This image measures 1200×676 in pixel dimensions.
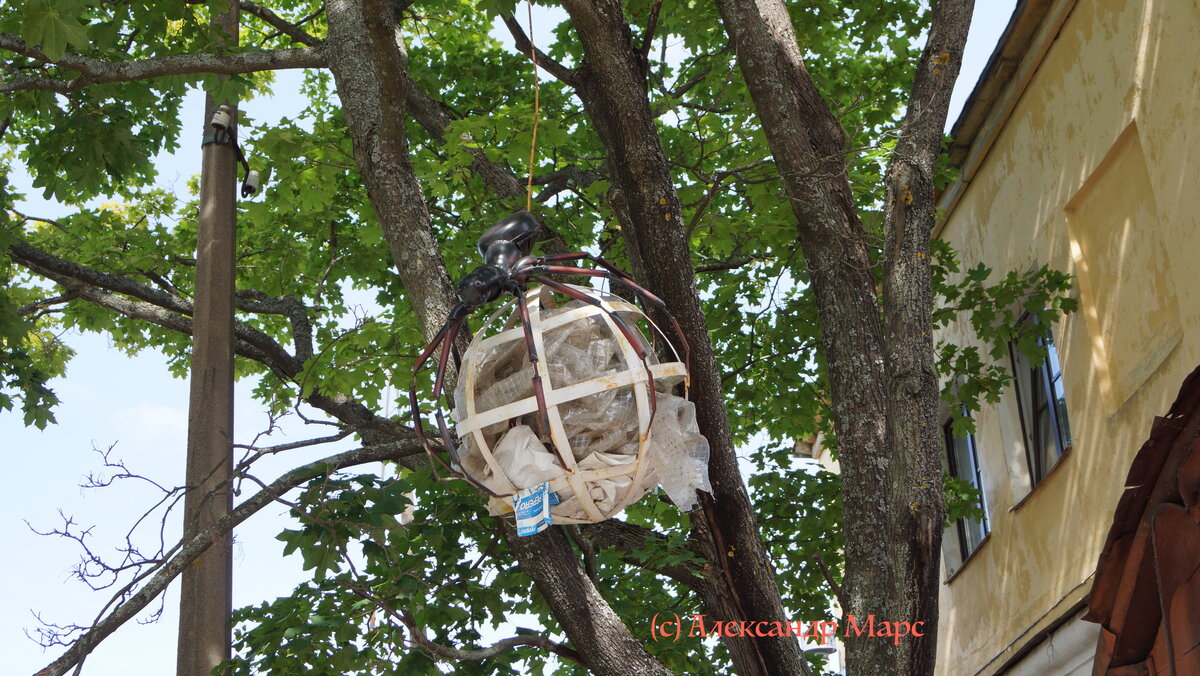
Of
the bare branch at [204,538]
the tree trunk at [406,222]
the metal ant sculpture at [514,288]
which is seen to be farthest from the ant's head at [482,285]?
the bare branch at [204,538]

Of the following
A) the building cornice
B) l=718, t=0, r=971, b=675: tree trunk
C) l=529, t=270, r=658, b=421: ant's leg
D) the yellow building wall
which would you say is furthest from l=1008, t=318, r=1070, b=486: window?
l=529, t=270, r=658, b=421: ant's leg

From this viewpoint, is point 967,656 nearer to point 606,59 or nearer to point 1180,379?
point 1180,379

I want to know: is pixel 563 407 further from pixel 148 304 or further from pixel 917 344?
pixel 148 304

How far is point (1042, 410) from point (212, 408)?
268 inches

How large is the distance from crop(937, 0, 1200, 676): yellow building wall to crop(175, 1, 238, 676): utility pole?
17.4 feet

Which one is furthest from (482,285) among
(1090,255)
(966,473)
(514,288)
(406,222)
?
(966,473)

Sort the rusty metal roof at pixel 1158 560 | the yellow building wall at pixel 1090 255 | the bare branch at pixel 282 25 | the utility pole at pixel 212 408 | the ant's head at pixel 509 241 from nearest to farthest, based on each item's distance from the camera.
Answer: the ant's head at pixel 509 241 → the rusty metal roof at pixel 1158 560 → the utility pole at pixel 212 408 → the yellow building wall at pixel 1090 255 → the bare branch at pixel 282 25

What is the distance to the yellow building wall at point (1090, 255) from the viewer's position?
7113 millimetres

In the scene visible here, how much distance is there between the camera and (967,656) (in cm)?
1067

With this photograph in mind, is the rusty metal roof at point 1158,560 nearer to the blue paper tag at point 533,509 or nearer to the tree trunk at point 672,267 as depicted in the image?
the tree trunk at point 672,267

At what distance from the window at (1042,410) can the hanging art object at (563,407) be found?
20.6ft

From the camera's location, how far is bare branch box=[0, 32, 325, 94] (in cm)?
499

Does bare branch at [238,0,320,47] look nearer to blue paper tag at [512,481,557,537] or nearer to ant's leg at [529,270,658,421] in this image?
ant's leg at [529,270,658,421]

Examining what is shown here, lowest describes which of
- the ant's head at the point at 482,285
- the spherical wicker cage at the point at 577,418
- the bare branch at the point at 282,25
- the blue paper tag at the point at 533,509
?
the blue paper tag at the point at 533,509
